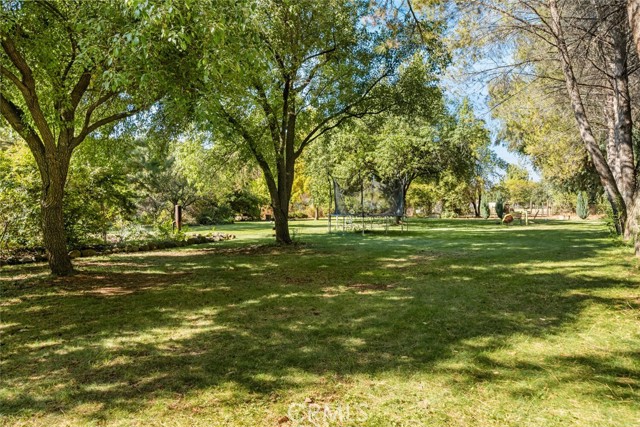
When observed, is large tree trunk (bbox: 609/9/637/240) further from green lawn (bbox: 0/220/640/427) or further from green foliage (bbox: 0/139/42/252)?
green foliage (bbox: 0/139/42/252)

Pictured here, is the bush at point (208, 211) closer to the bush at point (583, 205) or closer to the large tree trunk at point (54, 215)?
the large tree trunk at point (54, 215)

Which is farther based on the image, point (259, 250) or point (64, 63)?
point (259, 250)

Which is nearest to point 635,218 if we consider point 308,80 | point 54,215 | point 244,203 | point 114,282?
point 308,80

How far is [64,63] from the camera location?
5.65 metres

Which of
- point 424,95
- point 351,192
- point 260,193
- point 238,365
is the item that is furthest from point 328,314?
point 260,193

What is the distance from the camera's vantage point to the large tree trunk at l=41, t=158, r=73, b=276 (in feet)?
18.9

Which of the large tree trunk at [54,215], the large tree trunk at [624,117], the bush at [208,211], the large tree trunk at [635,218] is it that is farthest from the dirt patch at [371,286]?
the bush at [208,211]

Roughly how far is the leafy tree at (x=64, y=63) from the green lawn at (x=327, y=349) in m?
1.76

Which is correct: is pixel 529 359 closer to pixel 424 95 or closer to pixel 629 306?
pixel 629 306

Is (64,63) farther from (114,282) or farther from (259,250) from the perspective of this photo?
(259,250)

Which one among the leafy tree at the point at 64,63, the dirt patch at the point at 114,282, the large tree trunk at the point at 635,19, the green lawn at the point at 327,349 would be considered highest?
the leafy tree at the point at 64,63

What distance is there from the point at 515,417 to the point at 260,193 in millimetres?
27477

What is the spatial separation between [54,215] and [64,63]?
2.27 m

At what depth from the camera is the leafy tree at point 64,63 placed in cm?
399
